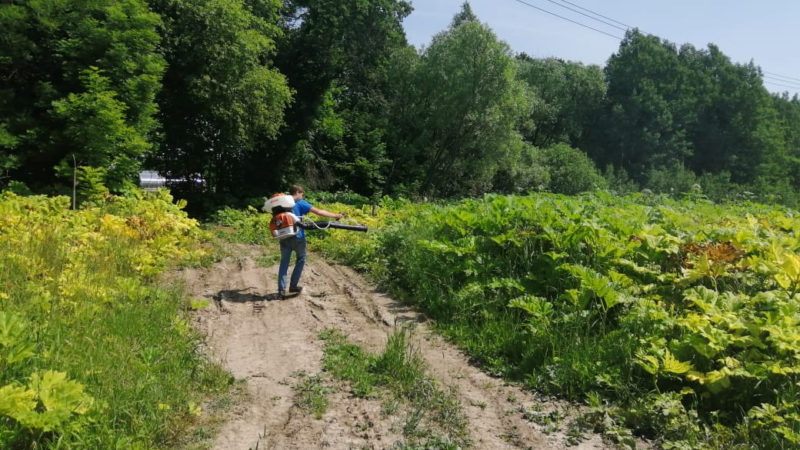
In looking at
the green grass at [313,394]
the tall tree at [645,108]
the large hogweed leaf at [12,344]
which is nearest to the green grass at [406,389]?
the green grass at [313,394]

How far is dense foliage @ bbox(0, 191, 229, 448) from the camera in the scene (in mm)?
3301

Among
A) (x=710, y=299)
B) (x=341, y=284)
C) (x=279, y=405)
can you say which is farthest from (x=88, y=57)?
(x=710, y=299)

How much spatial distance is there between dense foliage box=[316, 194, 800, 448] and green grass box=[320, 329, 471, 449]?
948 millimetres

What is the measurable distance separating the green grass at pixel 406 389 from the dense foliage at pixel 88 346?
4.07 feet

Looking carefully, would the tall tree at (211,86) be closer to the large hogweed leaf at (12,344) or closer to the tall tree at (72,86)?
the tall tree at (72,86)

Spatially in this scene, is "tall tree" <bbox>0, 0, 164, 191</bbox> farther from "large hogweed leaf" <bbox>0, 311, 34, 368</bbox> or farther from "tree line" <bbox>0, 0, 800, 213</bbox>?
"large hogweed leaf" <bbox>0, 311, 34, 368</bbox>

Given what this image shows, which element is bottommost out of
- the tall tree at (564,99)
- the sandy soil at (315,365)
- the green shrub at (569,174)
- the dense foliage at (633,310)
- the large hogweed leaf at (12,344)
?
the sandy soil at (315,365)

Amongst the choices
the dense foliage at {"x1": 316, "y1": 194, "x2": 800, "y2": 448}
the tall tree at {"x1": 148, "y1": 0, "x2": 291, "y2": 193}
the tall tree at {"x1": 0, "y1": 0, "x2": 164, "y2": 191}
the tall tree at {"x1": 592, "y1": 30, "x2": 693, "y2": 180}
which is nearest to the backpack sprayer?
the dense foliage at {"x1": 316, "y1": 194, "x2": 800, "y2": 448}

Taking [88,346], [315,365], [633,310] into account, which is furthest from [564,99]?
[88,346]

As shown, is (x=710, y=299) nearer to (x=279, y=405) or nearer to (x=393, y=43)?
(x=279, y=405)

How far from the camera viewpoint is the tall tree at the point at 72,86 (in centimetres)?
1256

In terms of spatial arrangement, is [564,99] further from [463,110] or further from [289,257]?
[289,257]

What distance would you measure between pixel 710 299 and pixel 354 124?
2541 centimetres

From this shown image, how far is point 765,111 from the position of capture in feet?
193
